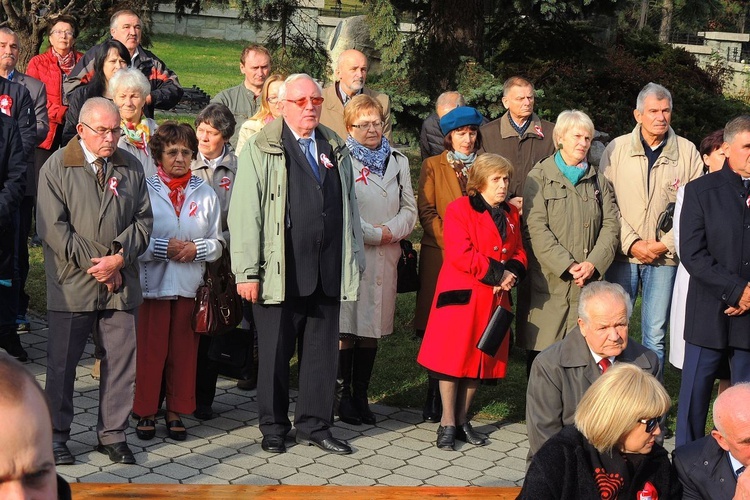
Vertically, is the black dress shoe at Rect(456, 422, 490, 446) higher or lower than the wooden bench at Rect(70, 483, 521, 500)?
lower

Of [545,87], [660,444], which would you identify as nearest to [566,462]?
[660,444]

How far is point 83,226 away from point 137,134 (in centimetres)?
105

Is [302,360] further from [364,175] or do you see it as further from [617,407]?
[617,407]

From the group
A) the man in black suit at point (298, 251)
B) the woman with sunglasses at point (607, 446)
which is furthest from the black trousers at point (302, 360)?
the woman with sunglasses at point (607, 446)

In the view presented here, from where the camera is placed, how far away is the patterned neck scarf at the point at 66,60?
384 inches

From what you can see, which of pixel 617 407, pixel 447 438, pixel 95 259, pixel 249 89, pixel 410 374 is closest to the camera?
pixel 617 407

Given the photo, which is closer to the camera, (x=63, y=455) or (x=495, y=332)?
(x=63, y=455)

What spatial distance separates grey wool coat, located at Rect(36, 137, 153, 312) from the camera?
6.35 meters

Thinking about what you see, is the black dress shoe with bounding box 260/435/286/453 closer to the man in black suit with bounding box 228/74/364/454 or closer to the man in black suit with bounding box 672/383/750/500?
the man in black suit with bounding box 228/74/364/454

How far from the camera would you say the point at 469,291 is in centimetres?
720

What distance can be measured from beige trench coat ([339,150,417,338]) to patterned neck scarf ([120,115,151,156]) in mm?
1347

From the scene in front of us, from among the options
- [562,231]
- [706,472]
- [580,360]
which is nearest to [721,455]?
[706,472]

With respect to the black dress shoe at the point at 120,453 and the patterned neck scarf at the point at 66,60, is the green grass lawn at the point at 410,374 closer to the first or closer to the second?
the patterned neck scarf at the point at 66,60

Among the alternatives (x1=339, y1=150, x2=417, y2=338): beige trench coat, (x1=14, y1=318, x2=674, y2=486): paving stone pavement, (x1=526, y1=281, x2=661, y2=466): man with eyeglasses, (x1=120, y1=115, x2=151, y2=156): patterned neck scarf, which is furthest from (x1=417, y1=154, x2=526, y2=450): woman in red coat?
(x1=120, y1=115, x2=151, y2=156): patterned neck scarf
